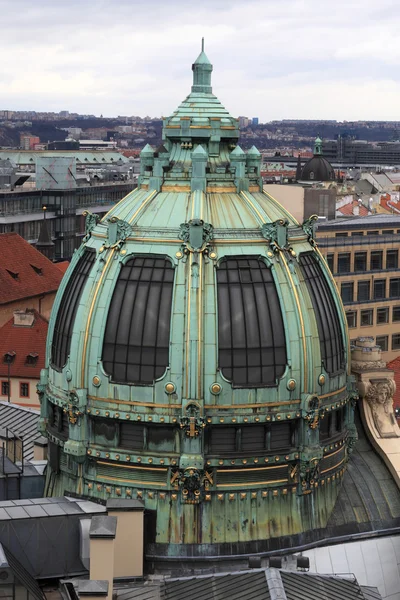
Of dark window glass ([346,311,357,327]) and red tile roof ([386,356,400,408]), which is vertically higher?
dark window glass ([346,311,357,327])

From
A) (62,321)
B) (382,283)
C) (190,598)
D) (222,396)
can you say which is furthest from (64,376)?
(382,283)

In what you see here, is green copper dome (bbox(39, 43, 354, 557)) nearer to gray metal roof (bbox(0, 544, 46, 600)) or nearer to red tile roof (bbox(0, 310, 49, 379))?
gray metal roof (bbox(0, 544, 46, 600))

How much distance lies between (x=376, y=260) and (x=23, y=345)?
32.3 m

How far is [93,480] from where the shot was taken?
151 ft

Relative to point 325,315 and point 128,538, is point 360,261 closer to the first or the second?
point 325,315

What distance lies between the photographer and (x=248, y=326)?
44.5m

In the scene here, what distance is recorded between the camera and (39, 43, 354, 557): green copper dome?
44219 mm

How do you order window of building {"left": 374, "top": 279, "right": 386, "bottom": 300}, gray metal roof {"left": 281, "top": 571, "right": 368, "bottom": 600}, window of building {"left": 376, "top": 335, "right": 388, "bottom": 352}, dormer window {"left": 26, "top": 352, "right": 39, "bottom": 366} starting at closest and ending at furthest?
gray metal roof {"left": 281, "top": 571, "right": 368, "bottom": 600}, dormer window {"left": 26, "top": 352, "right": 39, "bottom": 366}, window of building {"left": 374, "top": 279, "right": 386, "bottom": 300}, window of building {"left": 376, "top": 335, "right": 388, "bottom": 352}

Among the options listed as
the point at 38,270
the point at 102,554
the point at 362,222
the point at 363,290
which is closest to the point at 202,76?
the point at 102,554

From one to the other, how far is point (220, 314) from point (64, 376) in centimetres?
545

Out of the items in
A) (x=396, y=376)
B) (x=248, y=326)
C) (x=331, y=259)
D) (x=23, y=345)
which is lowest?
(x=248, y=326)

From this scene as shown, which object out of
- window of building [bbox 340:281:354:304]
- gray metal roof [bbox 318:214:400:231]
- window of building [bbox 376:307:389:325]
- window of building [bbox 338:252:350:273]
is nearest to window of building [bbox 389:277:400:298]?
window of building [bbox 376:307:389:325]

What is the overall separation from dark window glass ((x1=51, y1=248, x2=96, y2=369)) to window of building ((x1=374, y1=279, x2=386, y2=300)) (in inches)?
3315

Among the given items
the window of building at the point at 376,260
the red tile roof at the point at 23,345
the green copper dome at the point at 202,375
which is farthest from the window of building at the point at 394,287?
the green copper dome at the point at 202,375
